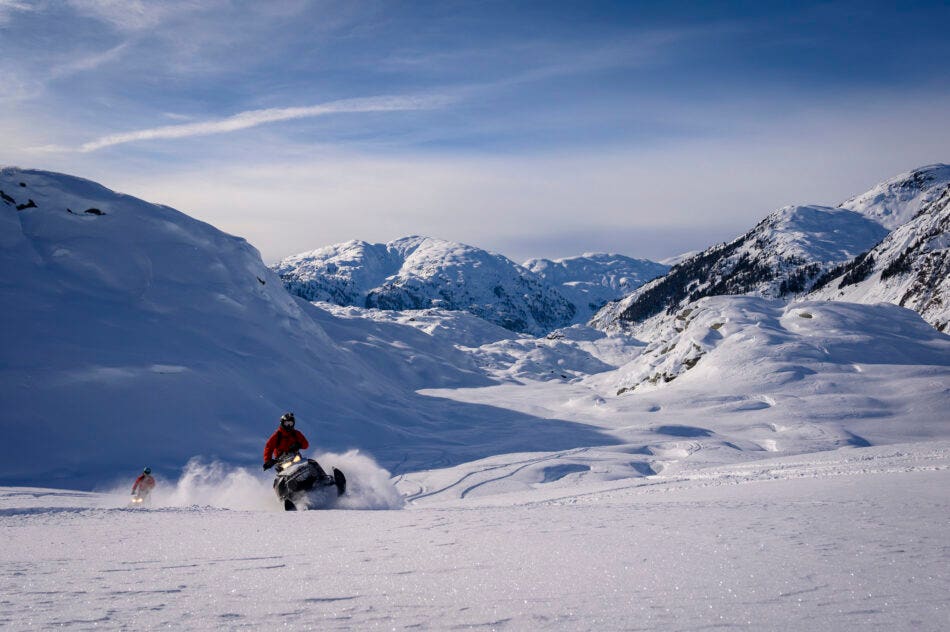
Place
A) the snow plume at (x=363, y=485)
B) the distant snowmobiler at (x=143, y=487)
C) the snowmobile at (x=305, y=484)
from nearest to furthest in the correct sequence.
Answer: the snowmobile at (x=305, y=484)
the snow plume at (x=363, y=485)
the distant snowmobiler at (x=143, y=487)

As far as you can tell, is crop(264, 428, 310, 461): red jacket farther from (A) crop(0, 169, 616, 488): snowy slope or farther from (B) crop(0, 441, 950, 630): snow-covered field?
(A) crop(0, 169, 616, 488): snowy slope

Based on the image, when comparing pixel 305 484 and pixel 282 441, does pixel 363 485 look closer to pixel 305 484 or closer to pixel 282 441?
pixel 305 484

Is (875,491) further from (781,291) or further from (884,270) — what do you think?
(781,291)

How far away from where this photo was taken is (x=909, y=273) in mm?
128125

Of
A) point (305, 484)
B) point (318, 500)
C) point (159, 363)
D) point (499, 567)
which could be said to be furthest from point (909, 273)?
point (499, 567)

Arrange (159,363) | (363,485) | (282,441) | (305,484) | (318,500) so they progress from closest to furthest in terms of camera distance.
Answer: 1. (305,484)
2. (318,500)
3. (282,441)
4. (363,485)
5. (159,363)

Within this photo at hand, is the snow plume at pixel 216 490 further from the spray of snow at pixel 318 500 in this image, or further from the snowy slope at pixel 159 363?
the snowy slope at pixel 159 363

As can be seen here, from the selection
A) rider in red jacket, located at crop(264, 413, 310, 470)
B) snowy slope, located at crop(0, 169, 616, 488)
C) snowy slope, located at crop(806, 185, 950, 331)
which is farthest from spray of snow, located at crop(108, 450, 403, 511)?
snowy slope, located at crop(806, 185, 950, 331)

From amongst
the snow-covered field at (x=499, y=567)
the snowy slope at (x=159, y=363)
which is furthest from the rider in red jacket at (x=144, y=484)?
the snowy slope at (x=159, y=363)

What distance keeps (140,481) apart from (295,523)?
9.07 meters

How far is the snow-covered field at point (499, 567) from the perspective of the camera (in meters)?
4.18

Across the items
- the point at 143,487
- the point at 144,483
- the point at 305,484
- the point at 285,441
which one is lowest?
the point at 143,487

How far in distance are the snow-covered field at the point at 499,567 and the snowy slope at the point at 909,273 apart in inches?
4486

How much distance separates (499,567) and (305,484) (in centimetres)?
783
